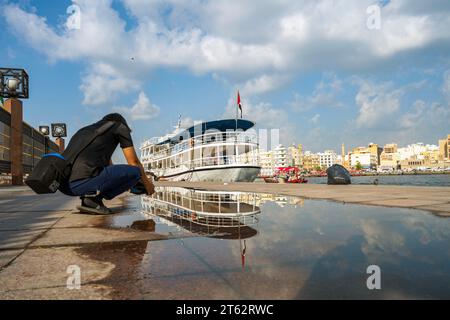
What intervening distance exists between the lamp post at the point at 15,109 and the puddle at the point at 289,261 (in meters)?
33.7

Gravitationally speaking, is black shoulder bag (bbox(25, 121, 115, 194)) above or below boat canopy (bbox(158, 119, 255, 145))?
below

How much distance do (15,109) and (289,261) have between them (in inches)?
1476

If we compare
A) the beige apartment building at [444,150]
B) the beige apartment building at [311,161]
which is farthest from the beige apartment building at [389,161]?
the beige apartment building at [311,161]

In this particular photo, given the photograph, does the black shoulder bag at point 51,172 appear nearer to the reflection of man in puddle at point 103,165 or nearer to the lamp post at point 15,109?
the reflection of man in puddle at point 103,165

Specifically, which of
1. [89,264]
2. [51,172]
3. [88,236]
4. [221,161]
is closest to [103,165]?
[51,172]

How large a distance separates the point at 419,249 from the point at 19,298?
226 centimetres

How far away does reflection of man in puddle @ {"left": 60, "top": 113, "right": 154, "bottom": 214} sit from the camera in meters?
3.65

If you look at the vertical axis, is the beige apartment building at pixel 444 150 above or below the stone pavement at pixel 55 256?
above

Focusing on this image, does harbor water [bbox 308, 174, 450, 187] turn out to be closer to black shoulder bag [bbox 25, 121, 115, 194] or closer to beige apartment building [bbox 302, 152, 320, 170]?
black shoulder bag [bbox 25, 121, 115, 194]

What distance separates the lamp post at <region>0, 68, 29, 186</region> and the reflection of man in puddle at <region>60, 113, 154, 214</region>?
3213 cm

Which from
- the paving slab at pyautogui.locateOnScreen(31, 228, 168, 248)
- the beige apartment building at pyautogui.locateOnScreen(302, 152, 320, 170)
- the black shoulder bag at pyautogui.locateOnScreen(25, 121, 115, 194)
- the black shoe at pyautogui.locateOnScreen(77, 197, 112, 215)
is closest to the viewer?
the paving slab at pyautogui.locateOnScreen(31, 228, 168, 248)

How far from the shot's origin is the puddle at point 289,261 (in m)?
1.33

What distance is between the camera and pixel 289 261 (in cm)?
178

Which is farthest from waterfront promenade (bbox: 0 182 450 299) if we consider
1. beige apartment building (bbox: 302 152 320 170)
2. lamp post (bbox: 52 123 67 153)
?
beige apartment building (bbox: 302 152 320 170)
